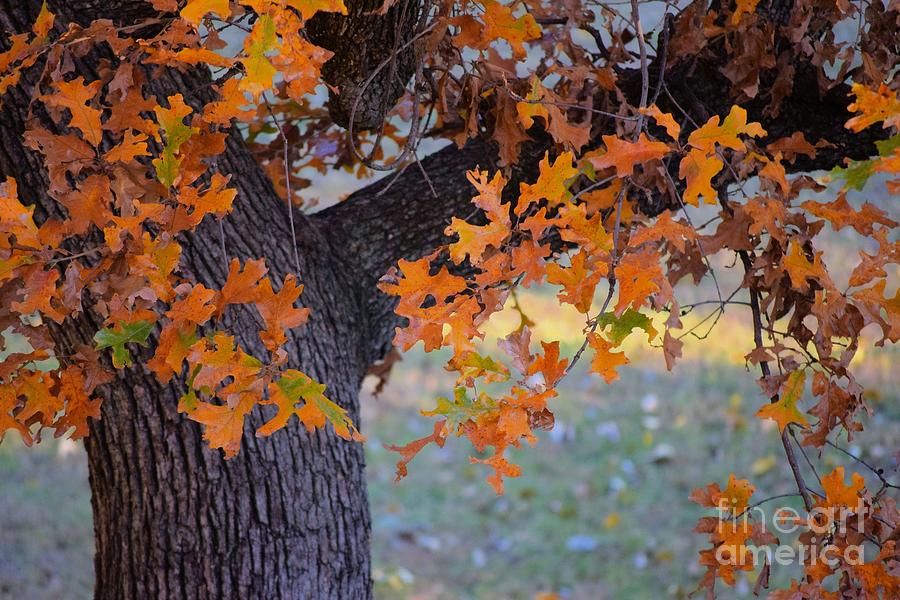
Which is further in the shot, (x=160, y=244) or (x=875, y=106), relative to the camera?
(x=160, y=244)

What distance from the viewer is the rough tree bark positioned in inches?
65.1

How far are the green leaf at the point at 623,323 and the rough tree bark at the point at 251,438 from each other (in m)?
0.68

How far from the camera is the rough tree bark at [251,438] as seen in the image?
1.65m

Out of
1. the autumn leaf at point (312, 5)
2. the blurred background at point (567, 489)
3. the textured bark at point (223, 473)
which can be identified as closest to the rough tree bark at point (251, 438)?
the textured bark at point (223, 473)

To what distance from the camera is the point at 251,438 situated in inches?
67.8

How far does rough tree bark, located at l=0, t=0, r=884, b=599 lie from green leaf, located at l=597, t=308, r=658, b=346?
68cm

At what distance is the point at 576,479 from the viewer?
4.20 metres

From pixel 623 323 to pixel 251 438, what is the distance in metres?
0.88

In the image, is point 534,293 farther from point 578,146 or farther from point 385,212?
point 578,146

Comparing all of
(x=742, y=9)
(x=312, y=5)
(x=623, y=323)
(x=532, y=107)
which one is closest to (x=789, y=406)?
(x=623, y=323)

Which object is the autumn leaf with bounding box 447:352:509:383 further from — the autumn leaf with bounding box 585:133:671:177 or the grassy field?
the grassy field

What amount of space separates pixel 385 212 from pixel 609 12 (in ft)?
2.02

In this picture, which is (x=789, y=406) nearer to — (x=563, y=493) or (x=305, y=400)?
(x=305, y=400)

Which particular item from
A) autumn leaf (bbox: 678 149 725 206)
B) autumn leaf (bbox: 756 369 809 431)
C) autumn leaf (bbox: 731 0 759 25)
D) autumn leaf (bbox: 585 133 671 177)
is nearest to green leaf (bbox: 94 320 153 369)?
autumn leaf (bbox: 585 133 671 177)
